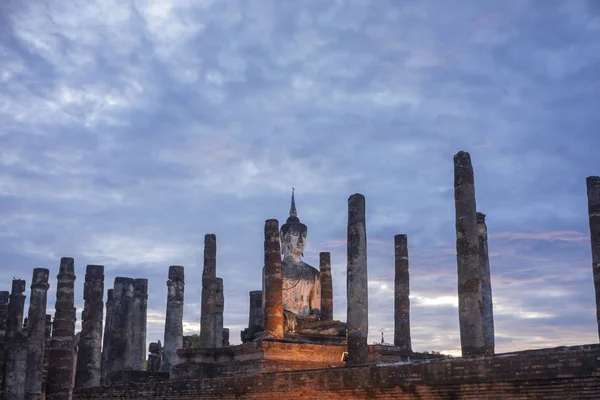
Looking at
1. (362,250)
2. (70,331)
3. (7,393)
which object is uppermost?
(362,250)

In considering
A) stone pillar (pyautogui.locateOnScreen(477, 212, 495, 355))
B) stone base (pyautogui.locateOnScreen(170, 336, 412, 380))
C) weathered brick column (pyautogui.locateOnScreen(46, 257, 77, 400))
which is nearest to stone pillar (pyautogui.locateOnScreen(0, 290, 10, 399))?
weathered brick column (pyautogui.locateOnScreen(46, 257, 77, 400))

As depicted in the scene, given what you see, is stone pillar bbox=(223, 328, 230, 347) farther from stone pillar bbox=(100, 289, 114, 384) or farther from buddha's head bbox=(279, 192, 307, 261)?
buddha's head bbox=(279, 192, 307, 261)

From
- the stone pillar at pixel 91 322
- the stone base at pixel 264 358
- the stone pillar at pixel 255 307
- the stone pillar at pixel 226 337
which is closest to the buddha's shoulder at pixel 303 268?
the stone base at pixel 264 358

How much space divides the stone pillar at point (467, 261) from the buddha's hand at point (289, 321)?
24.5 feet

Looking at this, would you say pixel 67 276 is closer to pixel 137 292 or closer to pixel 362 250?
pixel 137 292

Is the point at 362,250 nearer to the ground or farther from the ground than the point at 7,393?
farther from the ground

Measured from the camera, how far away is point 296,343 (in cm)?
1959

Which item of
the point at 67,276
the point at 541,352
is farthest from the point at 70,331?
the point at 541,352

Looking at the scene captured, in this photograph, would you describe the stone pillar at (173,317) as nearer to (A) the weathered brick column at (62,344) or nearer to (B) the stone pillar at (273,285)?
(A) the weathered brick column at (62,344)

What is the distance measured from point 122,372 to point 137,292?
6.53 m

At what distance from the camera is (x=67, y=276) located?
25.0 metres

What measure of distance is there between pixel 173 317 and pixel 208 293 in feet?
10.3

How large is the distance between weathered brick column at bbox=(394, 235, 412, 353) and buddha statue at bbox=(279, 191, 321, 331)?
9.18ft

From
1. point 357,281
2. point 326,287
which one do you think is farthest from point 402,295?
point 357,281
